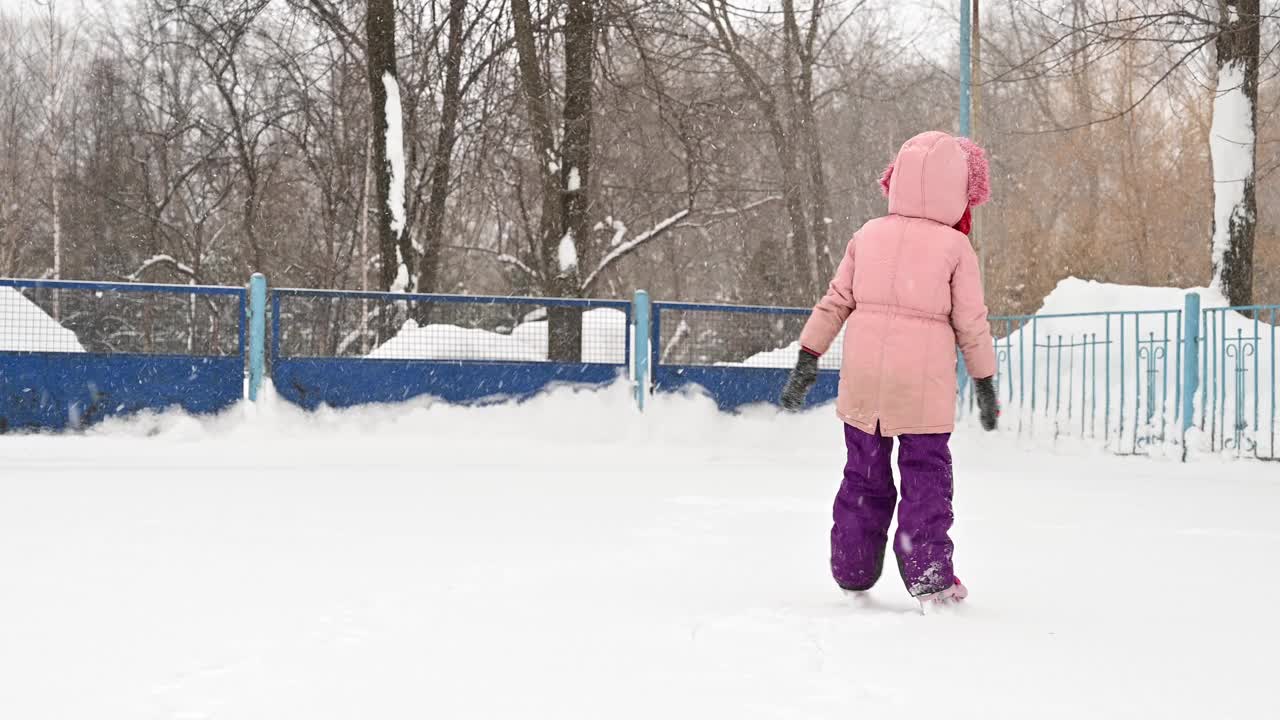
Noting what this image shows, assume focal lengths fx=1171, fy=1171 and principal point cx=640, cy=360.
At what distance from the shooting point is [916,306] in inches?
163

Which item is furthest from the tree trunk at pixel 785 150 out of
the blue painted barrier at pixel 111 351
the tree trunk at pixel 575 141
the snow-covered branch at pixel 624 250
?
the blue painted barrier at pixel 111 351

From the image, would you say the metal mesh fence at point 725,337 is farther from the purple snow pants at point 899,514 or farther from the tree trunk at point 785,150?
the purple snow pants at point 899,514

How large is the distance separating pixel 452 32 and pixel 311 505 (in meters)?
10.3

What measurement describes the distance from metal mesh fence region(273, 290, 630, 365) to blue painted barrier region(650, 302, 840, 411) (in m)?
0.46

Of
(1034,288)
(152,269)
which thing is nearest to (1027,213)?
(1034,288)

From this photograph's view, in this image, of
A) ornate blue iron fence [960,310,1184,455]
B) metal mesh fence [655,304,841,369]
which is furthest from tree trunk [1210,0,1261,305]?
metal mesh fence [655,304,841,369]

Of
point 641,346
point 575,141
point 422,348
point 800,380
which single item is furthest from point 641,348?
point 800,380

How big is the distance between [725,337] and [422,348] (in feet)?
10.4

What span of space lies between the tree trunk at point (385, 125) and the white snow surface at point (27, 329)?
4.99 meters

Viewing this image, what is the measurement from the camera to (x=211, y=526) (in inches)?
230

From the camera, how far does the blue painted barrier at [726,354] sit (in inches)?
471

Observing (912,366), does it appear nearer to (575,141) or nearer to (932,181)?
(932,181)

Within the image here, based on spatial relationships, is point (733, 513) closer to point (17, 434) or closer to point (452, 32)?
point (17, 434)

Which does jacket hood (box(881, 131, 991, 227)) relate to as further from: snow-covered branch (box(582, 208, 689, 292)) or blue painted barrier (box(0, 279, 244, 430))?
snow-covered branch (box(582, 208, 689, 292))
